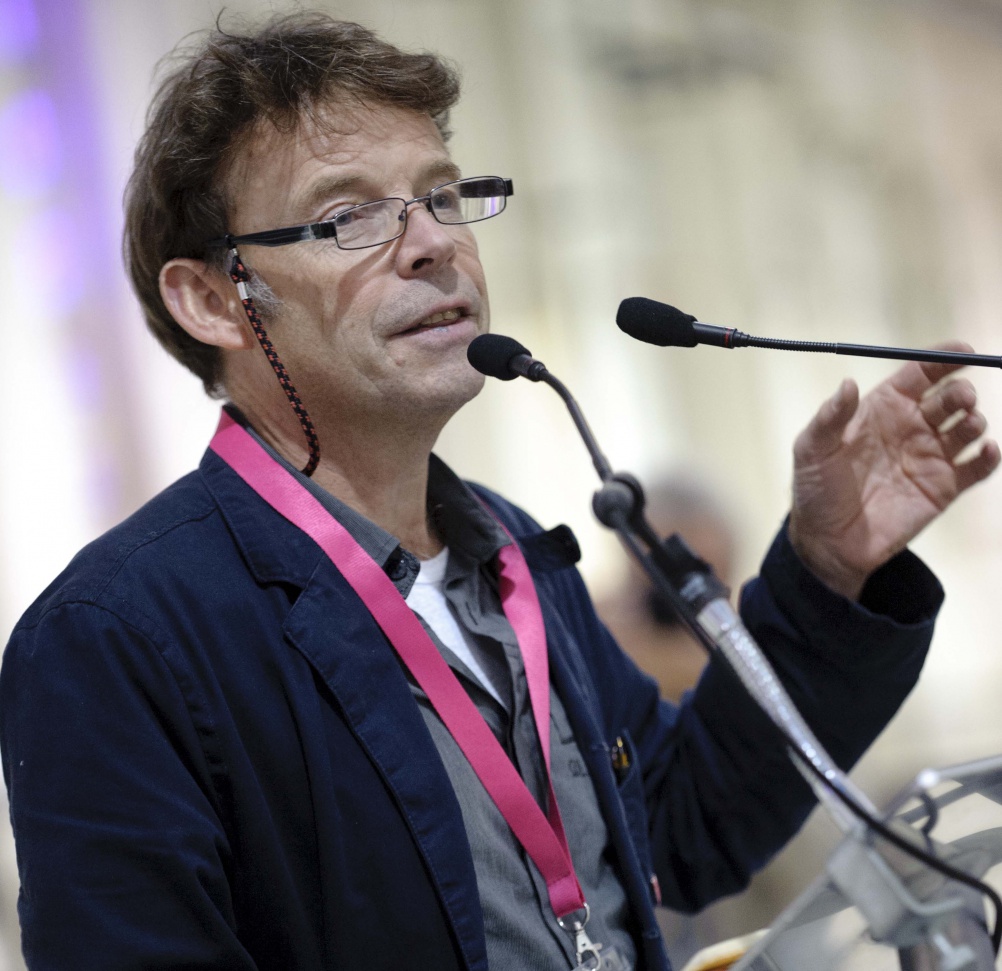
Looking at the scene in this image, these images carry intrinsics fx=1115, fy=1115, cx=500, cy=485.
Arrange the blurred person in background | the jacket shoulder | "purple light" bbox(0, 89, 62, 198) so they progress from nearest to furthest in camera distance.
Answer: the jacket shoulder, "purple light" bbox(0, 89, 62, 198), the blurred person in background

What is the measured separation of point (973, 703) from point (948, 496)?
3.25 metres

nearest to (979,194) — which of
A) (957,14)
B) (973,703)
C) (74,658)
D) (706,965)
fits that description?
(957,14)

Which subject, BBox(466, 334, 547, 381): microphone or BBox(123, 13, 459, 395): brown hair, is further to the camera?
BBox(123, 13, 459, 395): brown hair

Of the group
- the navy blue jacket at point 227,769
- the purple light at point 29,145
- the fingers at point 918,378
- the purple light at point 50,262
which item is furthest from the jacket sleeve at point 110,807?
the purple light at point 29,145

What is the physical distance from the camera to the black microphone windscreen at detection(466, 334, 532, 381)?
1.20 meters

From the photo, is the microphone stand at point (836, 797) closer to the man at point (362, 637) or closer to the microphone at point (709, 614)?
the microphone at point (709, 614)

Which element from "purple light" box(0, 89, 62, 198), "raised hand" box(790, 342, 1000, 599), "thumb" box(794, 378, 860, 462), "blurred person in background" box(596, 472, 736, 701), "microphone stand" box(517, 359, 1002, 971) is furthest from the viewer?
"blurred person in background" box(596, 472, 736, 701)

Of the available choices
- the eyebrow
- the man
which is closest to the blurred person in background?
the man

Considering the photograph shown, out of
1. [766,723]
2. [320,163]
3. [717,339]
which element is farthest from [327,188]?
[766,723]

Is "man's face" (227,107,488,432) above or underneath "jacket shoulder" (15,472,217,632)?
above

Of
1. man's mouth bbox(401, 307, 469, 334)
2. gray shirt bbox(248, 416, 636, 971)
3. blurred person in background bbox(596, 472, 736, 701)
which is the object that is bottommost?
blurred person in background bbox(596, 472, 736, 701)

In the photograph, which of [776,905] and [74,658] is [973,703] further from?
[74,658]

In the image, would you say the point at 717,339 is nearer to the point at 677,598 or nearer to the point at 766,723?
the point at 677,598

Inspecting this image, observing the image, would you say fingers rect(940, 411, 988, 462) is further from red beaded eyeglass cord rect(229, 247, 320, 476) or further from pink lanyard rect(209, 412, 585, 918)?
red beaded eyeglass cord rect(229, 247, 320, 476)
